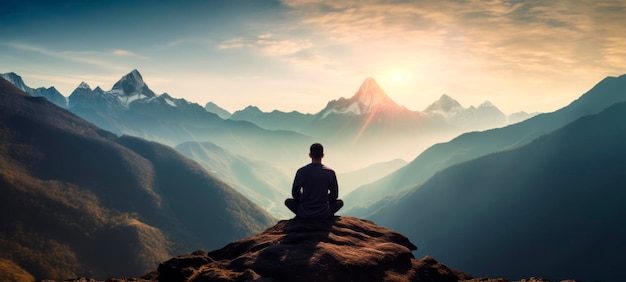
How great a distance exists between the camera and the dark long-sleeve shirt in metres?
20.2

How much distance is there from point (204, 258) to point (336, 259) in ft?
24.0

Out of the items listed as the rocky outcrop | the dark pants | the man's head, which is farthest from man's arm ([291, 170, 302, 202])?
A: the rocky outcrop

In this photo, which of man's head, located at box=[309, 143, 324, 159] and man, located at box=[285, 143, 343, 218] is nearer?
man, located at box=[285, 143, 343, 218]

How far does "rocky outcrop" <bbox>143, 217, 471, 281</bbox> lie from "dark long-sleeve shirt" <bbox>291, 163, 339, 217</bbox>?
808mm

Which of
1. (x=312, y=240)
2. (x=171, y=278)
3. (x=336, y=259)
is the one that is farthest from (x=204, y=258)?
(x=336, y=259)

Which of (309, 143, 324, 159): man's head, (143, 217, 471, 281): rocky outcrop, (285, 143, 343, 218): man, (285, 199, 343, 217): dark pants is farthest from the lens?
(285, 199, 343, 217): dark pants

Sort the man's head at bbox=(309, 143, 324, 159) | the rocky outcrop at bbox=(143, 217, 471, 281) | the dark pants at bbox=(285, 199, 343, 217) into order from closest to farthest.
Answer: the rocky outcrop at bbox=(143, 217, 471, 281)
the man's head at bbox=(309, 143, 324, 159)
the dark pants at bbox=(285, 199, 343, 217)

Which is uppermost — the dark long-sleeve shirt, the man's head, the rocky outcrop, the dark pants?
the man's head

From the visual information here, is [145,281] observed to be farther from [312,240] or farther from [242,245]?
[312,240]

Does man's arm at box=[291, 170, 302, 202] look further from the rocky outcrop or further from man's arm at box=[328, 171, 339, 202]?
the rocky outcrop

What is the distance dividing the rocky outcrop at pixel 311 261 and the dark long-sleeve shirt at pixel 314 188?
0.81 m

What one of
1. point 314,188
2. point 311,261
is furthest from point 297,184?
point 311,261

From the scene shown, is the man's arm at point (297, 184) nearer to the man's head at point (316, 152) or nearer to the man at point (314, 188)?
the man at point (314, 188)

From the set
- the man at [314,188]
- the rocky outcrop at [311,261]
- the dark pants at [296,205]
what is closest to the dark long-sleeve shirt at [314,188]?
the man at [314,188]
